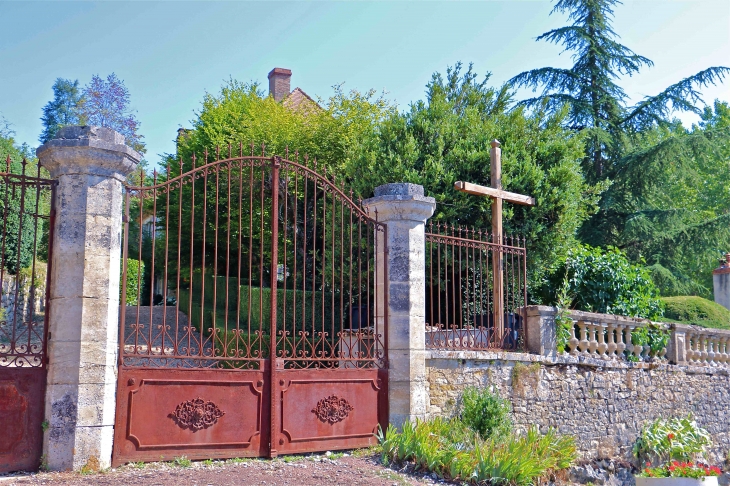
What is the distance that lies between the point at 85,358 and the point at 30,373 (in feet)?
1.66

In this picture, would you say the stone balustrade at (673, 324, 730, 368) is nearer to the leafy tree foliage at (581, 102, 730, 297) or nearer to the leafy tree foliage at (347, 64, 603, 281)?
the leafy tree foliage at (347, 64, 603, 281)

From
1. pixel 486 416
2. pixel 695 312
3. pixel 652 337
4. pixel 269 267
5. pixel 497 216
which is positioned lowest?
pixel 486 416

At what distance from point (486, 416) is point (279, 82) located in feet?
63.2

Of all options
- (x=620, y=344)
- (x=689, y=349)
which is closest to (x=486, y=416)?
(x=620, y=344)

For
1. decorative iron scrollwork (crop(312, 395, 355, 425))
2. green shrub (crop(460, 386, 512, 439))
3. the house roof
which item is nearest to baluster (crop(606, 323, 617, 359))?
green shrub (crop(460, 386, 512, 439))

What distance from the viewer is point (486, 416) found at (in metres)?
7.66

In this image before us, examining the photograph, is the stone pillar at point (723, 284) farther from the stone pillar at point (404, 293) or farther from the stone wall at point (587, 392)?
the stone pillar at point (404, 293)

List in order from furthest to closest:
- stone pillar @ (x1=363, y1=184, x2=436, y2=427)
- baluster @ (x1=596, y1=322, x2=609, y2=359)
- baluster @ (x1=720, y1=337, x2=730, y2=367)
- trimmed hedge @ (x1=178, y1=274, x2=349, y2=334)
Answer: trimmed hedge @ (x1=178, y1=274, x2=349, y2=334) → baluster @ (x1=720, y1=337, x2=730, y2=367) → baluster @ (x1=596, y1=322, x2=609, y2=359) → stone pillar @ (x1=363, y1=184, x2=436, y2=427)

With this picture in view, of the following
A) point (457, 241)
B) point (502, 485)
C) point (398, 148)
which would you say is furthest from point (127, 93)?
point (502, 485)

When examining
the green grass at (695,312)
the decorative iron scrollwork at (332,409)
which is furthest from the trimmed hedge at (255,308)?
the green grass at (695,312)

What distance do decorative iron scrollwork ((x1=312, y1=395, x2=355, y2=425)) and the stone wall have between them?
3.87 ft

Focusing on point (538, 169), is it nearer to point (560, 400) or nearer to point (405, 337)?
point (560, 400)

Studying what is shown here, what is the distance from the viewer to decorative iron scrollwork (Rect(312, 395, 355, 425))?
23.0ft

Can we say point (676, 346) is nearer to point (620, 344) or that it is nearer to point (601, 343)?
point (620, 344)
